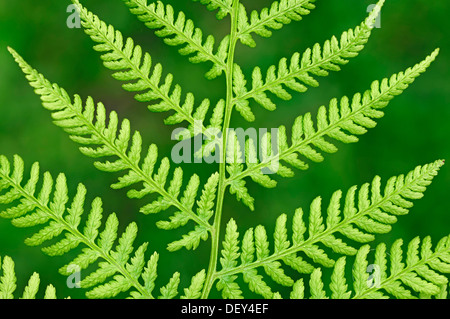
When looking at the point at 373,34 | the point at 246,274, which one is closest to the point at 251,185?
the point at 373,34

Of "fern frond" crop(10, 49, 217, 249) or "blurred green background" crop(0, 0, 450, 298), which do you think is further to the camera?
"blurred green background" crop(0, 0, 450, 298)

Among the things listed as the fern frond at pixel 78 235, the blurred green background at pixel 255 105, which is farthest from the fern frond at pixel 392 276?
the blurred green background at pixel 255 105

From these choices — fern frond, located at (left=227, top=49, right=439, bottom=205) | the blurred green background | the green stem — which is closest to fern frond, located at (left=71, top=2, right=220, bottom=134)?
the green stem

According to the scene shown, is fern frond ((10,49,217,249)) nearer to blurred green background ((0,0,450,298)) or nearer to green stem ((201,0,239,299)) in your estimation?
green stem ((201,0,239,299))

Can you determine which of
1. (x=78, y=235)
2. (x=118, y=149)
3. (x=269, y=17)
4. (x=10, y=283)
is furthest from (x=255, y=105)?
(x=10, y=283)

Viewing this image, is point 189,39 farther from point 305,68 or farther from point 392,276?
point 392,276

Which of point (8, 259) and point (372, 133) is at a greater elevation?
point (372, 133)
